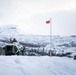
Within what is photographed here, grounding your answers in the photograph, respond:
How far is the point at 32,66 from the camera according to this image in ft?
35.0

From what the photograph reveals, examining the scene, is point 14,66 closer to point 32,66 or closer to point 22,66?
point 22,66

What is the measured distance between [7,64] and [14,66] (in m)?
0.49

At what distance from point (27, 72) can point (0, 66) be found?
4.93 feet

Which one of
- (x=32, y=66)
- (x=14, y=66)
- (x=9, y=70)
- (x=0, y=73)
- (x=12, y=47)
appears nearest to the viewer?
(x=0, y=73)

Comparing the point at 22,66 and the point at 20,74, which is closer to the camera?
the point at 20,74

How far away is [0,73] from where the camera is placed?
339 inches

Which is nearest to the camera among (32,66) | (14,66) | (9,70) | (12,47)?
(9,70)

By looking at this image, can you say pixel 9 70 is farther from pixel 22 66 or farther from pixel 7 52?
pixel 7 52

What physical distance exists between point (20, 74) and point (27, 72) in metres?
0.55

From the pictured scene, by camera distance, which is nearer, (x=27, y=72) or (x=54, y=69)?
(x=27, y=72)

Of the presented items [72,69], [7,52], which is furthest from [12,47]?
[72,69]

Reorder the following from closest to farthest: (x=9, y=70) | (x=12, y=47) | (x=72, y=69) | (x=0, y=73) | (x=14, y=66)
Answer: (x=0, y=73) → (x=9, y=70) → (x=14, y=66) → (x=72, y=69) → (x=12, y=47)

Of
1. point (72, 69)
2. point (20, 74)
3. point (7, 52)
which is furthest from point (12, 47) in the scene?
point (20, 74)

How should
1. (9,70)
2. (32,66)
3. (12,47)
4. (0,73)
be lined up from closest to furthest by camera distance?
1. (0,73)
2. (9,70)
3. (32,66)
4. (12,47)
